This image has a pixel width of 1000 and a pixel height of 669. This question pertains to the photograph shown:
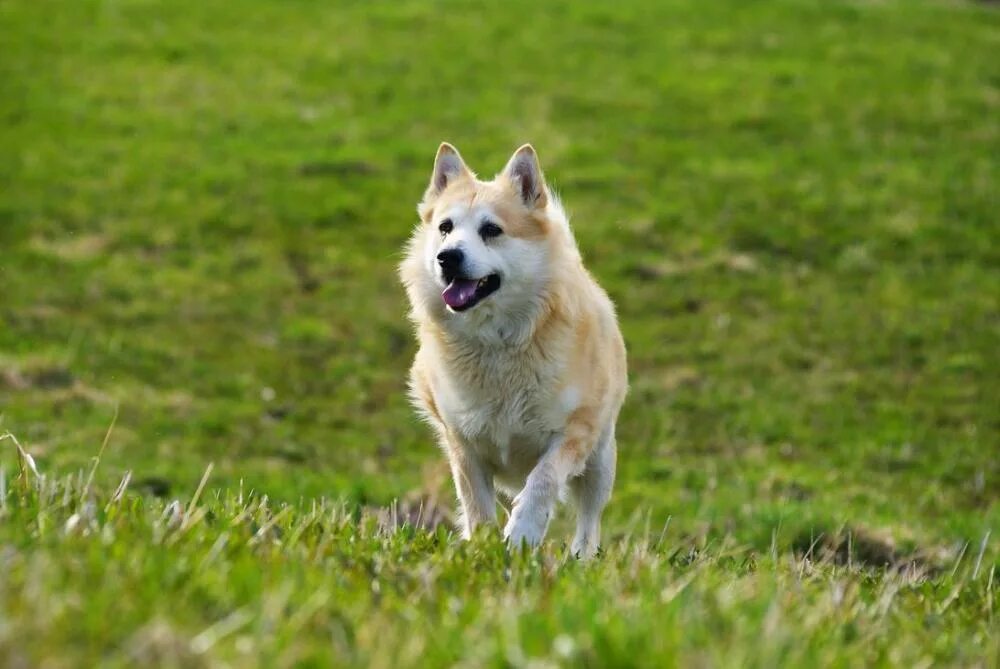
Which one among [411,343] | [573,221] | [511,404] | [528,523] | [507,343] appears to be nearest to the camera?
[528,523]

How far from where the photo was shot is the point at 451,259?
7070mm

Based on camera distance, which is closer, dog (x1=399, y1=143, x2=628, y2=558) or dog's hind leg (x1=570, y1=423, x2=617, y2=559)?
dog (x1=399, y1=143, x2=628, y2=558)

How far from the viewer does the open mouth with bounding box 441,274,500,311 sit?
23.5 feet

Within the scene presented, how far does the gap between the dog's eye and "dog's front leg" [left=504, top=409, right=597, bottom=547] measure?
1.05m

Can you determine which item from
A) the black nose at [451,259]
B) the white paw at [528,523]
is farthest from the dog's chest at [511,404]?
the white paw at [528,523]

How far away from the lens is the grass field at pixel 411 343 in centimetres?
364

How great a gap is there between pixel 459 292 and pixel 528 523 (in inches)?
53.6

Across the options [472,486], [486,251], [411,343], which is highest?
[486,251]

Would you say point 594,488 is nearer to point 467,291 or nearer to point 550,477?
point 550,477

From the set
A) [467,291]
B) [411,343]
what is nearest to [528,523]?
[467,291]

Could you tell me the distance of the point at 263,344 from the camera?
15227 mm

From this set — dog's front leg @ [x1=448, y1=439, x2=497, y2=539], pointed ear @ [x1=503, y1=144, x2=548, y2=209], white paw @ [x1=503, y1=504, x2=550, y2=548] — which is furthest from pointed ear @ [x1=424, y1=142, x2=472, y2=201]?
white paw @ [x1=503, y1=504, x2=550, y2=548]

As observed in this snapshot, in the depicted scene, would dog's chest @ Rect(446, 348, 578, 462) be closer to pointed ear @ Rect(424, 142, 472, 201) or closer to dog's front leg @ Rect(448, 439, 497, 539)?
dog's front leg @ Rect(448, 439, 497, 539)

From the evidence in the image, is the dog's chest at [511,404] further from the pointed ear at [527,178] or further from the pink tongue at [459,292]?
the pointed ear at [527,178]
